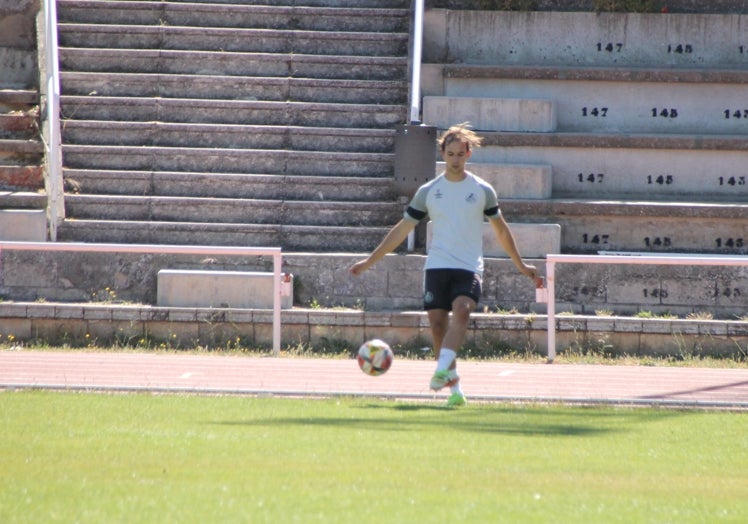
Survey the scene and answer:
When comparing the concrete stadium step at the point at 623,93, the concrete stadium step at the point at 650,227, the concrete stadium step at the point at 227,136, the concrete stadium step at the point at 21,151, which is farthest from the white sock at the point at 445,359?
the concrete stadium step at the point at 623,93

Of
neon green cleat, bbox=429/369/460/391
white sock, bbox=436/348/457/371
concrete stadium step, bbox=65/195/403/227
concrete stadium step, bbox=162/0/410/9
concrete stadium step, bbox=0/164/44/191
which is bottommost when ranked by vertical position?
neon green cleat, bbox=429/369/460/391

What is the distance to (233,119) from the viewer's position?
1828 centimetres

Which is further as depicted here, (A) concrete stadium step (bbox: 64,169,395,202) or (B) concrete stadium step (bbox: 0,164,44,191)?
(A) concrete stadium step (bbox: 64,169,395,202)

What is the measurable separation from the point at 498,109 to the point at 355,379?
7.12m

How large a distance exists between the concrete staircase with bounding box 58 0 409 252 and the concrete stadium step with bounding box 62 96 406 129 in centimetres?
2

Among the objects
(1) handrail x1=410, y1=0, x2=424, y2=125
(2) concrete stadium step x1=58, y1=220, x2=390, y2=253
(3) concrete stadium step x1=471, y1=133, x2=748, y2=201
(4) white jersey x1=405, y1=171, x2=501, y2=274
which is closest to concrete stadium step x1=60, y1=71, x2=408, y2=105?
(1) handrail x1=410, y1=0, x2=424, y2=125

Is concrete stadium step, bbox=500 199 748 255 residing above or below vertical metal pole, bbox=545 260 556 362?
above

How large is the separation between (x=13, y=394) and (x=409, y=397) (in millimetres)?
2970

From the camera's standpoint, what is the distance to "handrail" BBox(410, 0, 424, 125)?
16.3 metres

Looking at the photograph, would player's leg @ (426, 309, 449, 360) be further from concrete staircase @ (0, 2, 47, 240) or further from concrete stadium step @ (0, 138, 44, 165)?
concrete stadium step @ (0, 138, 44, 165)

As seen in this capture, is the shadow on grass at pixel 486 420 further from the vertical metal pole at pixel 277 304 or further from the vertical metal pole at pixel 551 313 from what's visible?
the vertical metal pole at pixel 277 304

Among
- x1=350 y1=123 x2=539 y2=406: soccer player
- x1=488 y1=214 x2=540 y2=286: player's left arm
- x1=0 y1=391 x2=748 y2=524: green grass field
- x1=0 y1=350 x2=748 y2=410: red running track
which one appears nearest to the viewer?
x1=0 y1=391 x2=748 y2=524: green grass field

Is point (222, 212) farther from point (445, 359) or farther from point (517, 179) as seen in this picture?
point (445, 359)

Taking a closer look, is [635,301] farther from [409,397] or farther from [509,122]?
[409,397]
